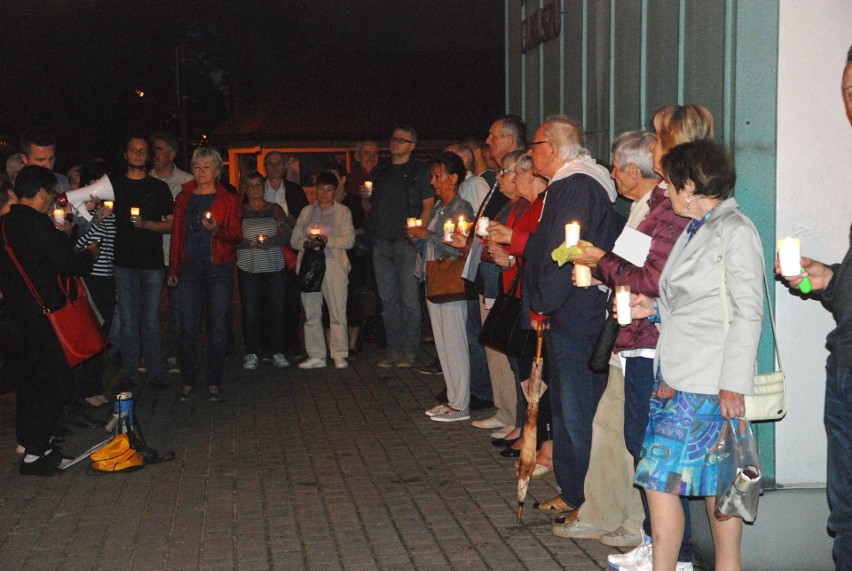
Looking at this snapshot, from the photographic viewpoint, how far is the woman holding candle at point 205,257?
973 cm

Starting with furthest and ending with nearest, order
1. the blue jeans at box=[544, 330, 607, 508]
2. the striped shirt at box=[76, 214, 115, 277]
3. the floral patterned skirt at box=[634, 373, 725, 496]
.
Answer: the striped shirt at box=[76, 214, 115, 277] < the blue jeans at box=[544, 330, 607, 508] < the floral patterned skirt at box=[634, 373, 725, 496]

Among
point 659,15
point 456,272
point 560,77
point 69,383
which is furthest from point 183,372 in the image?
point 659,15

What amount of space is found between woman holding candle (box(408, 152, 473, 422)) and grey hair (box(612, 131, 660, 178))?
10.6 ft

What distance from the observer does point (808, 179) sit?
529cm

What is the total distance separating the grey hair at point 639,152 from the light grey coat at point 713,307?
2.89ft

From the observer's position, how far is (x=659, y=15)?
6.21 metres

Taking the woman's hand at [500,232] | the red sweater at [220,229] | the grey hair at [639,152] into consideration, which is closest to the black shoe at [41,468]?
the red sweater at [220,229]

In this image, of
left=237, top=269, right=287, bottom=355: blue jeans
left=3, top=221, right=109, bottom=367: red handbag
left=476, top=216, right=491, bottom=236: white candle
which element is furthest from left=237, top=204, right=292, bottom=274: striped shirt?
left=476, top=216, right=491, bottom=236: white candle

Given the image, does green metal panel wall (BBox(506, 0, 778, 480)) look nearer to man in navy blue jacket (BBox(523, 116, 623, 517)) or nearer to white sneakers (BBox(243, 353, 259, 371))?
man in navy blue jacket (BBox(523, 116, 623, 517))

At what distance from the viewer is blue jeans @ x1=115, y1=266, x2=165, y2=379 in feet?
33.8

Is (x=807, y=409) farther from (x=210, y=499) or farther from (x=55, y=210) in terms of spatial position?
(x=55, y=210)

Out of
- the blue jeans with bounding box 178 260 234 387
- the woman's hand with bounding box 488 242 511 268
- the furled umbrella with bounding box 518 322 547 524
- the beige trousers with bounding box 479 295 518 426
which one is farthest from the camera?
the blue jeans with bounding box 178 260 234 387

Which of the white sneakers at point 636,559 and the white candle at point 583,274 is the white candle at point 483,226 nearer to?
the white candle at point 583,274

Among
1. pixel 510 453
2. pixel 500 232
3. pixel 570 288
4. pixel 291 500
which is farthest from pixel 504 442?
pixel 570 288
